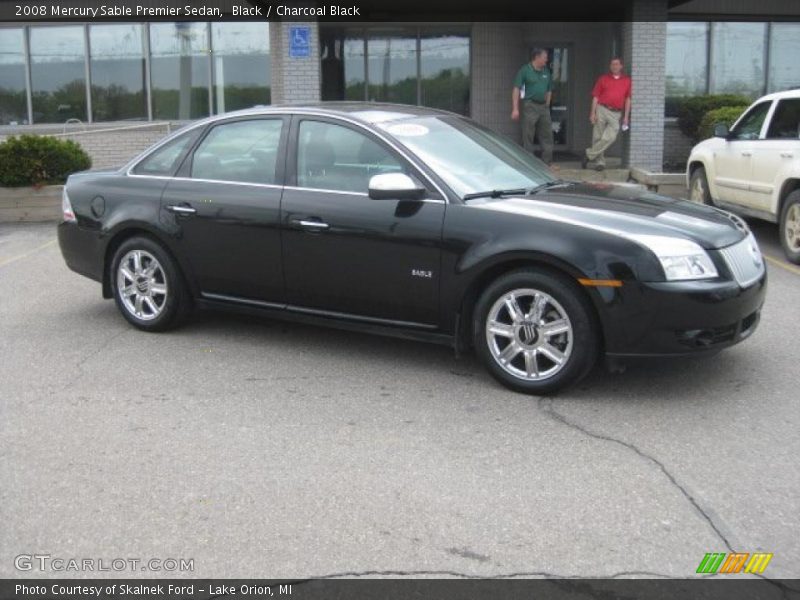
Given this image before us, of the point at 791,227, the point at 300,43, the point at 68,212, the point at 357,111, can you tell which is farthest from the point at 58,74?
the point at 791,227

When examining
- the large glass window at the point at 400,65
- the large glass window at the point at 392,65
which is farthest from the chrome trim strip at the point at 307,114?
the large glass window at the point at 392,65

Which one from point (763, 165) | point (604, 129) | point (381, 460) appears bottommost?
point (381, 460)

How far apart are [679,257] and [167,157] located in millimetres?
3758

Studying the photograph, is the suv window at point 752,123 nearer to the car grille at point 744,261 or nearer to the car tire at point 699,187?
the car tire at point 699,187

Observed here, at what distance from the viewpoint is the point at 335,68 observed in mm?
17922

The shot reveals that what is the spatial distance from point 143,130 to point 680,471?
50.2 ft

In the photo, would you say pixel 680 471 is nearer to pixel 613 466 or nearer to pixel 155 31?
pixel 613 466

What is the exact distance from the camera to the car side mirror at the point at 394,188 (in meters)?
5.48

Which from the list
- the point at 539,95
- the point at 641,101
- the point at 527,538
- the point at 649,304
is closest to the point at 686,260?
the point at 649,304

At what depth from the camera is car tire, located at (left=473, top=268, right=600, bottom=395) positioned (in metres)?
5.14

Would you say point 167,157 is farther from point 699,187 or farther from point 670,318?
point 699,187

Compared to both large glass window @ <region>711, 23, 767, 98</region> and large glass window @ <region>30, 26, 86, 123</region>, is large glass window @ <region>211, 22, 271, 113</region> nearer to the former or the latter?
large glass window @ <region>30, 26, 86, 123</region>

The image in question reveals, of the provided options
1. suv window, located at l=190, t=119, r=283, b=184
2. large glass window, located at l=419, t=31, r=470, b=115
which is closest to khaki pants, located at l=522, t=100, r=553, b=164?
large glass window, located at l=419, t=31, r=470, b=115

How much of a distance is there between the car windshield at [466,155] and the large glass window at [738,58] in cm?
1216
